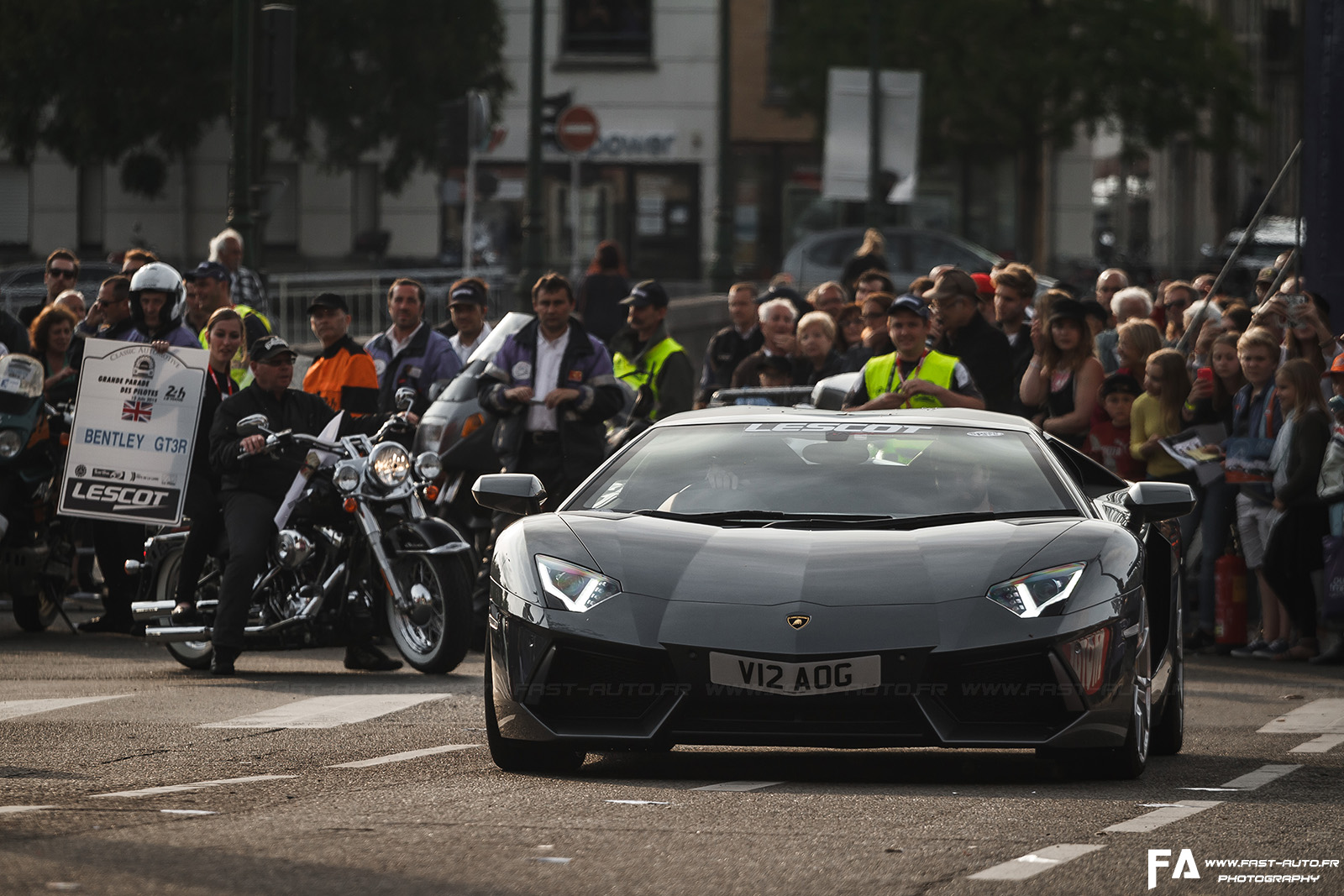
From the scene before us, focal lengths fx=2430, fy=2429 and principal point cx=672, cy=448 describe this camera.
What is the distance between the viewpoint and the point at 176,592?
502 inches

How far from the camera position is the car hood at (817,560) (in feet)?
24.8

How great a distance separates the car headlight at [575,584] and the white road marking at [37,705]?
135 inches

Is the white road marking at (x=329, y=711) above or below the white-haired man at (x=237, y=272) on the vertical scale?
below

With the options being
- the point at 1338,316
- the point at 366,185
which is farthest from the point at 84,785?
the point at 366,185

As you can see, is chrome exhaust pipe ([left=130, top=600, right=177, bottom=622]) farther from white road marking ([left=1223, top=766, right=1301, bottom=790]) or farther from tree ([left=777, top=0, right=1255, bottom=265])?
tree ([left=777, top=0, right=1255, bottom=265])

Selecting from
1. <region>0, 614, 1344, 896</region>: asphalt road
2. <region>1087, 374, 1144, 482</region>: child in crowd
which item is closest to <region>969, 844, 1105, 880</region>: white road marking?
<region>0, 614, 1344, 896</region>: asphalt road

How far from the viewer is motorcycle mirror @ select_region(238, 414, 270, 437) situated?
39.8 feet

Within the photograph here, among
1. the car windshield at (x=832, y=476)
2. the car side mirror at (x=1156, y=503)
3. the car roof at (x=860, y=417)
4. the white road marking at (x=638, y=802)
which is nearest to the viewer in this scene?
the white road marking at (x=638, y=802)

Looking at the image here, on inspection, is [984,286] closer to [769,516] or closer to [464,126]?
[464,126]

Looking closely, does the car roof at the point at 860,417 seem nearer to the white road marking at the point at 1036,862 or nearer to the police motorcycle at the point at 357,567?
the white road marking at the point at 1036,862

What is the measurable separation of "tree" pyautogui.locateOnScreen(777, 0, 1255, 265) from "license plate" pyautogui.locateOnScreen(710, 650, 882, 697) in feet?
120

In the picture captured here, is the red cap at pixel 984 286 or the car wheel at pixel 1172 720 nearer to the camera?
the car wheel at pixel 1172 720

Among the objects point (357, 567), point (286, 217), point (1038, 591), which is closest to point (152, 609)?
point (357, 567)

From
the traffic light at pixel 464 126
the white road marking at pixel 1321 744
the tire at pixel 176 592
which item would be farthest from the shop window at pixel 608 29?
the white road marking at pixel 1321 744
